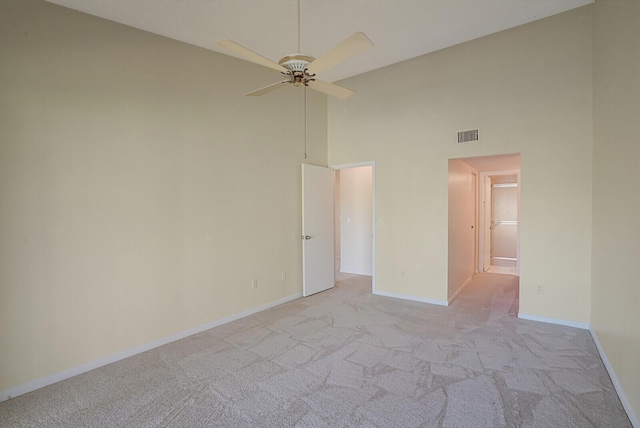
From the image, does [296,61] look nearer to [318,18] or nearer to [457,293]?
[318,18]

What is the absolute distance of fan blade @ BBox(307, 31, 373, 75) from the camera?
6.32 feet

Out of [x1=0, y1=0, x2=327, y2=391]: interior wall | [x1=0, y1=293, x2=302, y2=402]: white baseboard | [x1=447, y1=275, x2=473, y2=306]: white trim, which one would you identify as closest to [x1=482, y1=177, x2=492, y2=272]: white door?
[x1=447, y1=275, x2=473, y2=306]: white trim

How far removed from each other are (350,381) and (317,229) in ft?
9.36

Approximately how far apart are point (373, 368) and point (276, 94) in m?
3.67

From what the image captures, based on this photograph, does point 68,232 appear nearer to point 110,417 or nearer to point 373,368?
point 110,417

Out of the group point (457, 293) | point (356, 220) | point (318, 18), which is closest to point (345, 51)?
point (318, 18)

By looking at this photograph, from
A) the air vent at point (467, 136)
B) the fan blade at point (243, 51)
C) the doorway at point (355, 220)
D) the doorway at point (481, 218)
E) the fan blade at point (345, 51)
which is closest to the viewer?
the fan blade at point (345, 51)

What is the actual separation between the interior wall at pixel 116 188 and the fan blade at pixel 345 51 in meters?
1.93

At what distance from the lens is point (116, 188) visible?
119 inches

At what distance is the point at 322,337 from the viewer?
11.5 feet

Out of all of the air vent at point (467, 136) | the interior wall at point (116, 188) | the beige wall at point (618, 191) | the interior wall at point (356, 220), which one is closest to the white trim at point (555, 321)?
the beige wall at point (618, 191)

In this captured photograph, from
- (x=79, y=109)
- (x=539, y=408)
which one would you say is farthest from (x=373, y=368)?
(x=79, y=109)

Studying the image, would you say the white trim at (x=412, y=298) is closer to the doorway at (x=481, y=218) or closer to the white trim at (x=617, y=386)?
the doorway at (x=481, y=218)

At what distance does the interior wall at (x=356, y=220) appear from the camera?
6.73 metres
